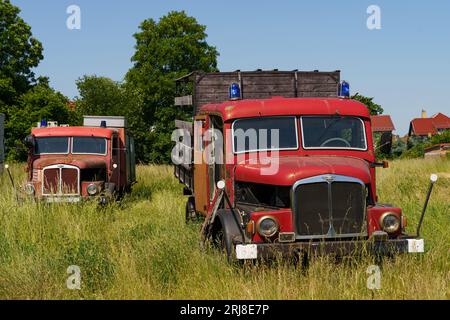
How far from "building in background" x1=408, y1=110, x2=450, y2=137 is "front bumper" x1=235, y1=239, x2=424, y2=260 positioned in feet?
320

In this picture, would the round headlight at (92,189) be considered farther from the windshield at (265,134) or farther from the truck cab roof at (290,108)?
the windshield at (265,134)

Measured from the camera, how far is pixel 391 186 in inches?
642

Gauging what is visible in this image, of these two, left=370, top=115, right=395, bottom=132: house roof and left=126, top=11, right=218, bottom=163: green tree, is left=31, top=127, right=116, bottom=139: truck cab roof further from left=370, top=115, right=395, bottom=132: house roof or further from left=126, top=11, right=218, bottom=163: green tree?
left=370, top=115, right=395, bottom=132: house roof

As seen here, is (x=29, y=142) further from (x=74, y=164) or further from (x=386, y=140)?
(x=386, y=140)

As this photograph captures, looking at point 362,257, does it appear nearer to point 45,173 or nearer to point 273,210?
point 273,210

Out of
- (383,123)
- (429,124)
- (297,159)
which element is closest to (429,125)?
(429,124)

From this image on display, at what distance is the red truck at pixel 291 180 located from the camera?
654 cm

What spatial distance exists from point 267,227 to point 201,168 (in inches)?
125

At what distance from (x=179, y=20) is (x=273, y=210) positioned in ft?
142

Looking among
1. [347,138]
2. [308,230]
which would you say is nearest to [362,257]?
[308,230]

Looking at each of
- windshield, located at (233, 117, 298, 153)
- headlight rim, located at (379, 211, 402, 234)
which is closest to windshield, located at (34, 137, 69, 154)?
windshield, located at (233, 117, 298, 153)

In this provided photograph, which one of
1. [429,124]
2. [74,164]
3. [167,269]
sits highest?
[429,124]

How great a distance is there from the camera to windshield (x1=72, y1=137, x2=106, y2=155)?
14.8 meters

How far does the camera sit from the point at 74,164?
1373cm
